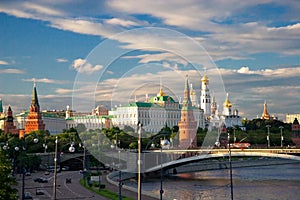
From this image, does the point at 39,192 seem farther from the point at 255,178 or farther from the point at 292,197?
the point at 255,178

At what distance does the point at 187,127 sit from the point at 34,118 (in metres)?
35.3

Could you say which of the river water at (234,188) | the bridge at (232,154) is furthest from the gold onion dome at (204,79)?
the river water at (234,188)

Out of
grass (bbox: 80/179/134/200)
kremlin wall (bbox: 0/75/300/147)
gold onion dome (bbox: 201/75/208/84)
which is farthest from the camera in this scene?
gold onion dome (bbox: 201/75/208/84)

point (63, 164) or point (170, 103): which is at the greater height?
point (170, 103)

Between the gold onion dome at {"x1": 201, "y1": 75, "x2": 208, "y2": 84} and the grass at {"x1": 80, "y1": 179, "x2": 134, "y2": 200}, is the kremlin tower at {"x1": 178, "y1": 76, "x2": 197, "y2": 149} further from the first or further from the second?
the grass at {"x1": 80, "y1": 179, "x2": 134, "y2": 200}

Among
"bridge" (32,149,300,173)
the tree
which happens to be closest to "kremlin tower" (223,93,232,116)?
"bridge" (32,149,300,173)

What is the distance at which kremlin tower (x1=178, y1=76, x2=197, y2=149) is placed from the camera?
82812 millimetres

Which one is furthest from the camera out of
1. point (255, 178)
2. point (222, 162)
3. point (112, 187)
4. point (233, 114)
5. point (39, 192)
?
point (233, 114)

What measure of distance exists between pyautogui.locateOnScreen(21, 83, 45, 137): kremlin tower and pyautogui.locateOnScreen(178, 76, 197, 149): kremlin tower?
102 ft

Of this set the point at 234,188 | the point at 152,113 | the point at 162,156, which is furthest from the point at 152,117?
the point at 234,188

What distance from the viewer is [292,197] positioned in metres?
39.8

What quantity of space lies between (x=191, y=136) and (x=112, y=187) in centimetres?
4148

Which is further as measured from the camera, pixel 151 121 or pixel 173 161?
pixel 151 121

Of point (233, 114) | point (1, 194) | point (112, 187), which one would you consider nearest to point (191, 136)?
point (112, 187)
